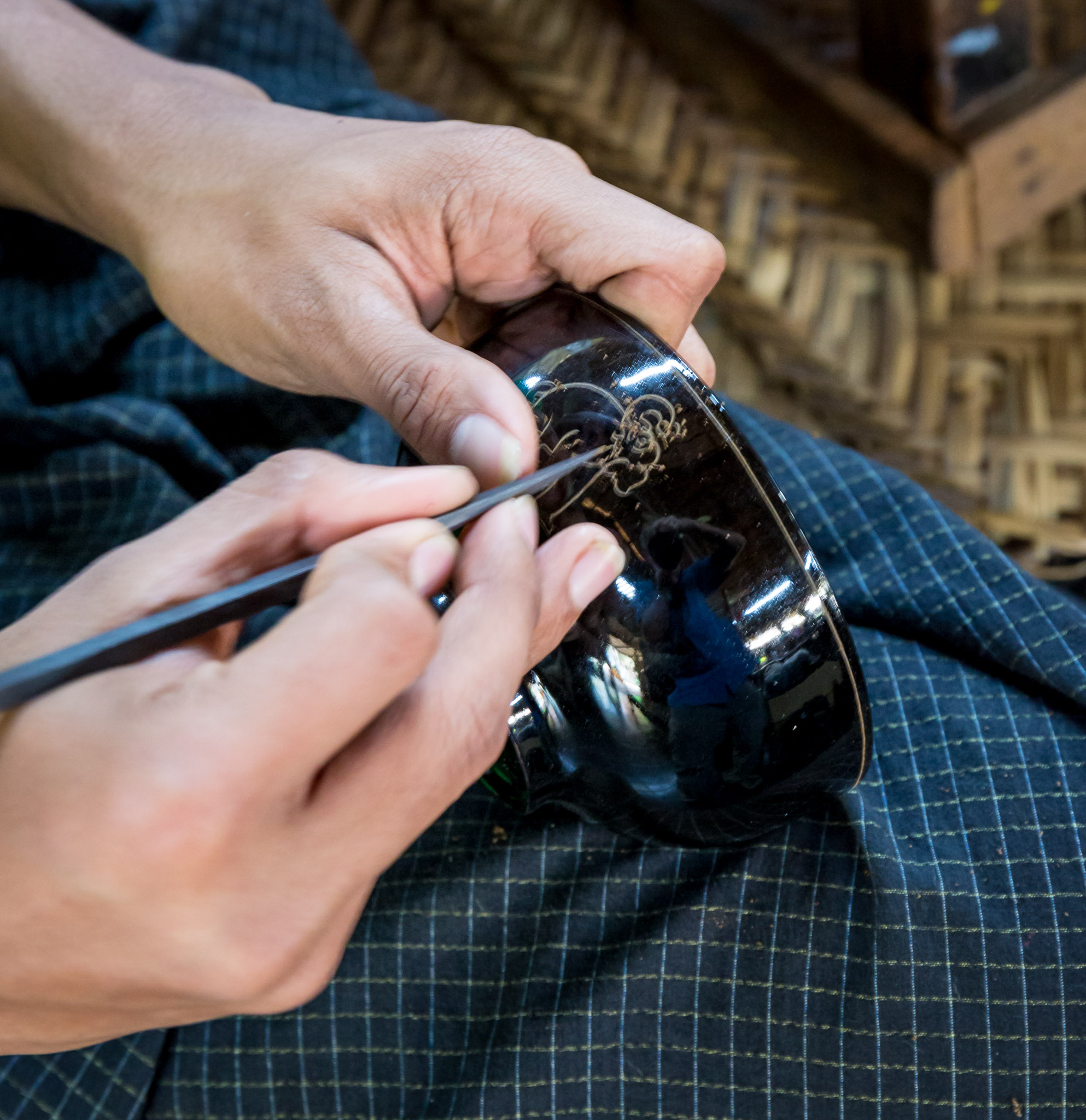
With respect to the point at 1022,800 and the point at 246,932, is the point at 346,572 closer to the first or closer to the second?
the point at 246,932

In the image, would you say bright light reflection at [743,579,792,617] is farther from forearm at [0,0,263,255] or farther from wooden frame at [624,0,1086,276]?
wooden frame at [624,0,1086,276]

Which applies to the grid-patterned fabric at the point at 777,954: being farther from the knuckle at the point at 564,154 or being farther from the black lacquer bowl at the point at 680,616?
the knuckle at the point at 564,154

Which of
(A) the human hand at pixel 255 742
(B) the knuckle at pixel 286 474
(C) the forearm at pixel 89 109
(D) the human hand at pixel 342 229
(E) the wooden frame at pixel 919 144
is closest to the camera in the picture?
(A) the human hand at pixel 255 742

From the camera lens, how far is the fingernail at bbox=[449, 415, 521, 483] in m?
0.46

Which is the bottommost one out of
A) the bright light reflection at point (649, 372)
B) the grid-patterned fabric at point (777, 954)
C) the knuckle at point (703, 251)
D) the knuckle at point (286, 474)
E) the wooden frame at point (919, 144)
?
the grid-patterned fabric at point (777, 954)

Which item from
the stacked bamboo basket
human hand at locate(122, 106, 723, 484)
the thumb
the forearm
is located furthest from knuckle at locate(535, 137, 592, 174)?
the stacked bamboo basket

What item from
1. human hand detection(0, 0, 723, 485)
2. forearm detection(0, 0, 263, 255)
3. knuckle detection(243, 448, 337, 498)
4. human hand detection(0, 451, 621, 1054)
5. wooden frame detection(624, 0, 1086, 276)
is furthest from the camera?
wooden frame detection(624, 0, 1086, 276)

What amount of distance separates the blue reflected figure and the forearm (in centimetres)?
46

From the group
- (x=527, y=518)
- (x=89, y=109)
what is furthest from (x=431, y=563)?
(x=89, y=109)

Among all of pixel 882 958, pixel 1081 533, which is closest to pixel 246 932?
pixel 882 958

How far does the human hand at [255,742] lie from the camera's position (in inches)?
13.2

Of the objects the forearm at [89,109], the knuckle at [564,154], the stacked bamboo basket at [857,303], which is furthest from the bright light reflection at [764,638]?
the stacked bamboo basket at [857,303]

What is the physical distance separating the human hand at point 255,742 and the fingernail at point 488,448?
0.04 m

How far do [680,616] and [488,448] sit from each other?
0.39ft
